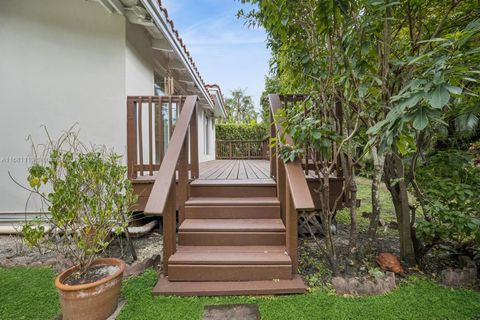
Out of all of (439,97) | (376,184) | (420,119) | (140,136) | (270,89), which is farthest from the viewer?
(270,89)

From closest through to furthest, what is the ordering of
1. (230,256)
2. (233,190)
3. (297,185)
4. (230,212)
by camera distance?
1. (297,185)
2. (230,256)
3. (230,212)
4. (233,190)

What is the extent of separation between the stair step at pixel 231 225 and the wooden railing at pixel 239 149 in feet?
31.6

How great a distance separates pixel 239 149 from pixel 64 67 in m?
9.85

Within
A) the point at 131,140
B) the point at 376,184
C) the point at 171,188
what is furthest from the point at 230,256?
the point at 131,140

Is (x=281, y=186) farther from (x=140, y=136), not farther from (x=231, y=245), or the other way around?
(x=140, y=136)

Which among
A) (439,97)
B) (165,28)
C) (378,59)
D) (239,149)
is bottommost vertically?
(239,149)

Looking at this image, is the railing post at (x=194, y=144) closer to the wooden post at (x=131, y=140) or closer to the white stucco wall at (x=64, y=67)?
the wooden post at (x=131, y=140)

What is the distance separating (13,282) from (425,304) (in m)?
3.97

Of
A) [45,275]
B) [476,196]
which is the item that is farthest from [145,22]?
[476,196]

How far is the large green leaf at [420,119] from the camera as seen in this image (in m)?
1.46

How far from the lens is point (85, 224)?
7.30 feet

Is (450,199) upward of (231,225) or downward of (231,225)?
upward

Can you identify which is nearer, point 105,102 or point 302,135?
point 302,135

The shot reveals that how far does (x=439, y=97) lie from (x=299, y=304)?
6.17ft
